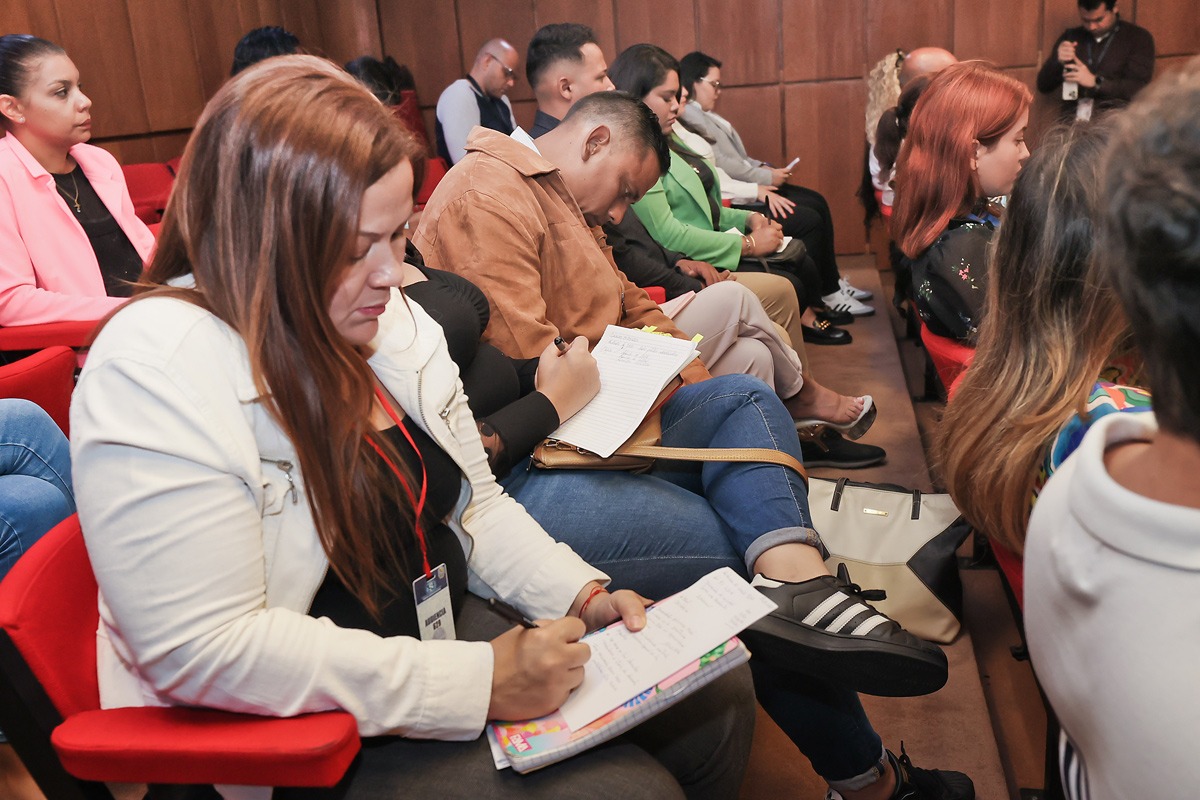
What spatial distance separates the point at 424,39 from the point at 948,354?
5327mm

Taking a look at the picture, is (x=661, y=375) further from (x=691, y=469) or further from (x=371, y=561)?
(x=371, y=561)

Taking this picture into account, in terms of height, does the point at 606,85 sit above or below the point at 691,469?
above

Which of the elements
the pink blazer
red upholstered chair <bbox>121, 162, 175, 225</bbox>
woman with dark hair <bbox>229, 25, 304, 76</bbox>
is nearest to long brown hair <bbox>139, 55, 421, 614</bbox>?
the pink blazer

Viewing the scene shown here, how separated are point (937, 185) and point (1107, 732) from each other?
2033 mm

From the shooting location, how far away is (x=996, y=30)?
5938 millimetres

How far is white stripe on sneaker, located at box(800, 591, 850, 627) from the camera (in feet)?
4.64

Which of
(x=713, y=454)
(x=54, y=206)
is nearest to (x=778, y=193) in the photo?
(x=54, y=206)

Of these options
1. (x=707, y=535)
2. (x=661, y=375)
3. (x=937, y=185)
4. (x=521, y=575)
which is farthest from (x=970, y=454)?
(x=937, y=185)

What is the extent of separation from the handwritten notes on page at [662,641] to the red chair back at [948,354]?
119cm

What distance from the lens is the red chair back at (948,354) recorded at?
87.8 inches

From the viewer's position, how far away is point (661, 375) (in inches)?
72.7

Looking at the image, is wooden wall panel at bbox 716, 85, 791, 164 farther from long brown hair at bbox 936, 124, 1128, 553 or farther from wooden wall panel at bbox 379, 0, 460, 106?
long brown hair at bbox 936, 124, 1128, 553

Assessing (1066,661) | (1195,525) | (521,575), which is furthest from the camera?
(521,575)

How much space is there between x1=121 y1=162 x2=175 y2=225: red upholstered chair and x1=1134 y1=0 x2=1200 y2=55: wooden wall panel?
5.70 metres
